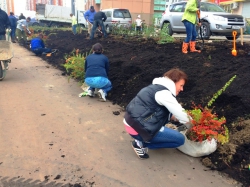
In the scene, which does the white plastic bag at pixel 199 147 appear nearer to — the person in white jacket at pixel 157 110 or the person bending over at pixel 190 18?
the person in white jacket at pixel 157 110

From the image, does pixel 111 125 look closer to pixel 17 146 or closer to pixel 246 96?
pixel 17 146

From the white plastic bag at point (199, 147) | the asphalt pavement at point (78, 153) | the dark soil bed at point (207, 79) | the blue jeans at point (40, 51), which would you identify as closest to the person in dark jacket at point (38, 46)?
the blue jeans at point (40, 51)

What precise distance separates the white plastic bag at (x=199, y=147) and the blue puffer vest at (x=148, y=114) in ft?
1.80

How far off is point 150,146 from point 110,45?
7831 mm

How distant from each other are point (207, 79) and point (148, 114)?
281 cm

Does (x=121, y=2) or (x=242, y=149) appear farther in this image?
(x=121, y=2)

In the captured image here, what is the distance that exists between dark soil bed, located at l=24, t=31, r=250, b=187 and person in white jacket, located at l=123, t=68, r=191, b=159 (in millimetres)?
701

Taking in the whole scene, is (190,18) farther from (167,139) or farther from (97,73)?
(167,139)

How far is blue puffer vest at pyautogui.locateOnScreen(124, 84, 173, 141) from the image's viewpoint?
126 inches

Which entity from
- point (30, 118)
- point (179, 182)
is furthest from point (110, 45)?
point (179, 182)

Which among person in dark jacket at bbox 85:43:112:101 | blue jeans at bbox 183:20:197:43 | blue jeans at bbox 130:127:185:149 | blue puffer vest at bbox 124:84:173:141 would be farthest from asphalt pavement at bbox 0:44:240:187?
blue jeans at bbox 183:20:197:43

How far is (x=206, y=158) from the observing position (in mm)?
3465

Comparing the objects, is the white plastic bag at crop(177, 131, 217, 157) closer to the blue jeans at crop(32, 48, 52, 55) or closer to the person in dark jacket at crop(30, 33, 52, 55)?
the person in dark jacket at crop(30, 33, 52, 55)

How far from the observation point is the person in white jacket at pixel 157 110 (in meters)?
3.12
